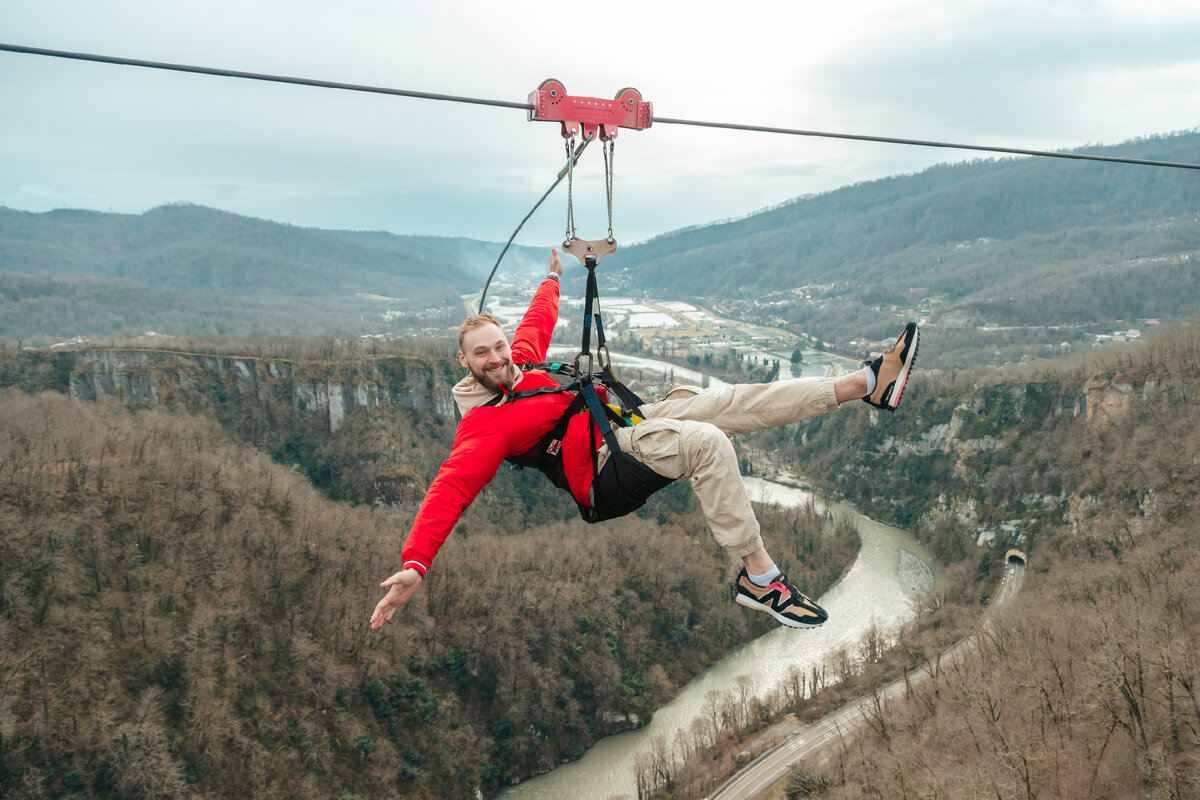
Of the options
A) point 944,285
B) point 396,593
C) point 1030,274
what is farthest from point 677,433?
point 944,285

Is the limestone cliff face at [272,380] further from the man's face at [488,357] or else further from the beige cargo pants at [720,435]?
the beige cargo pants at [720,435]

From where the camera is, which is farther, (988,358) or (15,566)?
(988,358)

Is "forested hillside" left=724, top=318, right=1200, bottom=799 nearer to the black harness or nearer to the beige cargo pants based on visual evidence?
the beige cargo pants

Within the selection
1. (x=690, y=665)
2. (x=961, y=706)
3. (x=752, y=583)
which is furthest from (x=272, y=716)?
→ (x=752, y=583)

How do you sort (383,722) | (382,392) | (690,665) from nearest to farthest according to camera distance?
(383,722), (690,665), (382,392)

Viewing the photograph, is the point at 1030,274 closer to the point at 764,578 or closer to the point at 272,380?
the point at 272,380

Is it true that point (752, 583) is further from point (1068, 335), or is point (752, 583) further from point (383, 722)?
point (1068, 335)

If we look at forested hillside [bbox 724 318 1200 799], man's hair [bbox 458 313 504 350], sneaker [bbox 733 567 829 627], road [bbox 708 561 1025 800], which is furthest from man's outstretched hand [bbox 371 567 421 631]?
road [bbox 708 561 1025 800]
